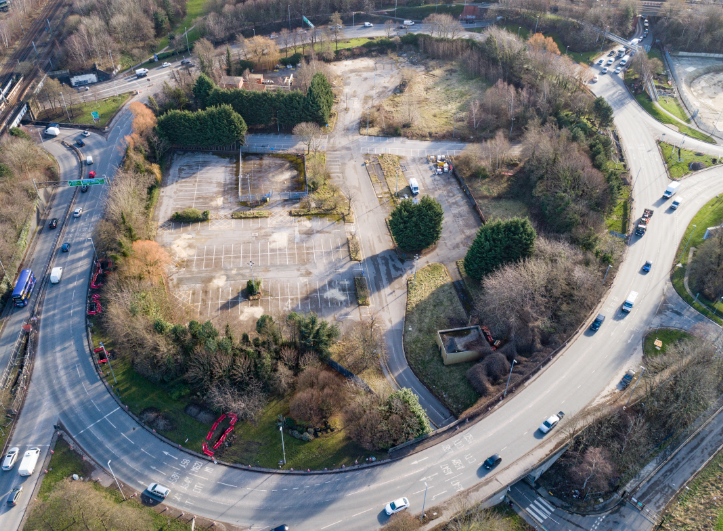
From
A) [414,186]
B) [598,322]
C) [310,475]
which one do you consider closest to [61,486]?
[310,475]

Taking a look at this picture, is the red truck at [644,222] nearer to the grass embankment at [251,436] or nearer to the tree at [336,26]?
the grass embankment at [251,436]

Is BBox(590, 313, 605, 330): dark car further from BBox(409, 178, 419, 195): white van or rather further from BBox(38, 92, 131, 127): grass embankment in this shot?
BBox(38, 92, 131, 127): grass embankment

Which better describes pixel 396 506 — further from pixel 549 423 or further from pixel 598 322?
pixel 598 322

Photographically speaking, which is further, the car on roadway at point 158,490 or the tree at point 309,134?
the tree at point 309,134

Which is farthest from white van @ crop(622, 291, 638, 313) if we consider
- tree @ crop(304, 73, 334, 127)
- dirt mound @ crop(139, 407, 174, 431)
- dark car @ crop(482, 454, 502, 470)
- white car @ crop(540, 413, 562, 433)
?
tree @ crop(304, 73, 334, 127)

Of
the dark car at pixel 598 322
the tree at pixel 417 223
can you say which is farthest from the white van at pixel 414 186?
the dark car at pixel 598 322

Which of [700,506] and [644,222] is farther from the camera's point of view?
[644,222]

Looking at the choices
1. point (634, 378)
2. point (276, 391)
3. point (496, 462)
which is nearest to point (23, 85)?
point (276, 391)
